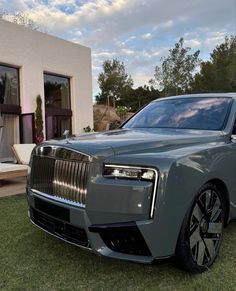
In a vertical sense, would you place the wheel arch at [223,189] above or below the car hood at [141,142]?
below

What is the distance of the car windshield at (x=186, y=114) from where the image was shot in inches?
166

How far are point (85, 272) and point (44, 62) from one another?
1451cm

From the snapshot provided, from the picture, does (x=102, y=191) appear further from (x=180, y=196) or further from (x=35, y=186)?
(x=35, y=186)

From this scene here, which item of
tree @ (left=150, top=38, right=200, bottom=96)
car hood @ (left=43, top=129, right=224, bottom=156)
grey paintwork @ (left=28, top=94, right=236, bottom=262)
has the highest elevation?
tree @ (left=150, top=38, right=200, bottom=96)

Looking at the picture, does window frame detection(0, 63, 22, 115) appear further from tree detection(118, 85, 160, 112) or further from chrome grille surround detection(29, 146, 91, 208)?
tree detection(118, 85, 160, 112)

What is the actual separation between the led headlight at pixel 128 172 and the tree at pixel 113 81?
53201mm

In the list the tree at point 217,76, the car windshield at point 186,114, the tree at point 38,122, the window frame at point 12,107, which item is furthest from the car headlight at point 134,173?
the tree at point 217,76

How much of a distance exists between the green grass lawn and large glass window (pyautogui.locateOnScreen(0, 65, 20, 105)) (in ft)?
38.4

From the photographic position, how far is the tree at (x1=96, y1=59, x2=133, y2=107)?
5612 centimetres

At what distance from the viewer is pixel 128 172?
2.89 metres

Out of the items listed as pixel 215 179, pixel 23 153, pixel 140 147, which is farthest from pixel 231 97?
pixel 23 153

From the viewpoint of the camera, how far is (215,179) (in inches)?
135

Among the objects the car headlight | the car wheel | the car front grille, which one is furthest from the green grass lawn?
the car headlight

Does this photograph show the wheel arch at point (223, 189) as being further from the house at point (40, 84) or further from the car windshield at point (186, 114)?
the house at point (40, 84)
